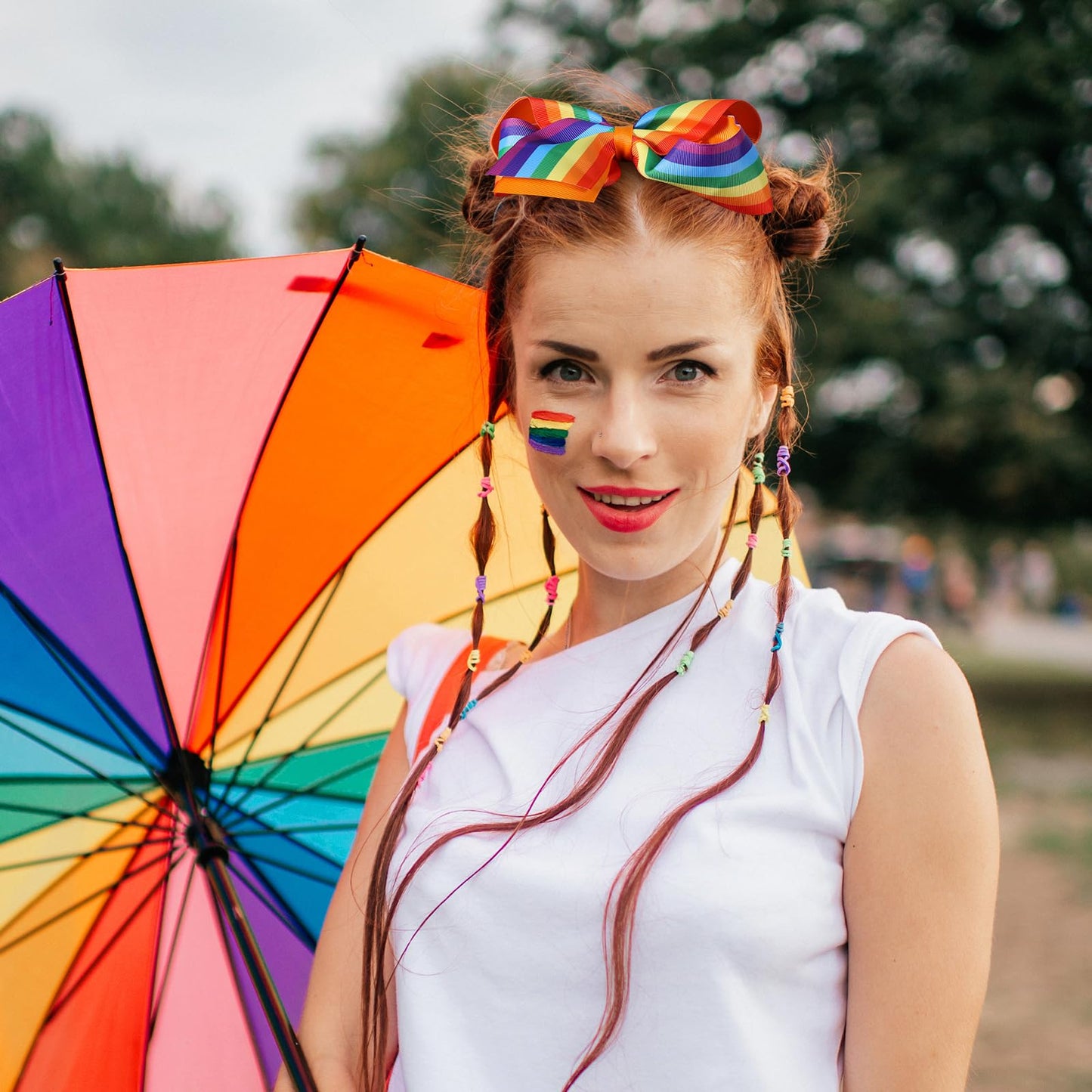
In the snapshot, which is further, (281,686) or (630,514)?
(281,686)

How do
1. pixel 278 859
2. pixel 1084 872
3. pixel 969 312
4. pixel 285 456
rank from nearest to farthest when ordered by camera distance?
pixel 285 456 < pixel 278 859 < pixel 1084 872 < pixel 969 312

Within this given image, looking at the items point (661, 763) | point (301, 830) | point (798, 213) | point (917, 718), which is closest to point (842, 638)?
point (917, 718)

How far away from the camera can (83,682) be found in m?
2.03

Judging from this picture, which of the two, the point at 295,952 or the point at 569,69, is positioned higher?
the point at 569,69

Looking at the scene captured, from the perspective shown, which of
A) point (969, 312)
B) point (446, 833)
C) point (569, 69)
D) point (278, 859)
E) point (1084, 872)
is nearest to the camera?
point (446, 833)

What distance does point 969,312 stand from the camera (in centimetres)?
1378

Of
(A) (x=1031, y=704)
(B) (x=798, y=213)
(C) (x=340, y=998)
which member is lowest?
(C) (x=340, y=998)

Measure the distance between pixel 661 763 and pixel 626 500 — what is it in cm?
36

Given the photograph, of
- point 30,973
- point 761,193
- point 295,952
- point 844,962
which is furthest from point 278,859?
point 761,193

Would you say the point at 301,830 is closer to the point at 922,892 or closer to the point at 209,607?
the point at 209,607

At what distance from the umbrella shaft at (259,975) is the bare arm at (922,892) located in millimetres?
803

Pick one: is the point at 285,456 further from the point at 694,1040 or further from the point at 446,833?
the point at 694,1040

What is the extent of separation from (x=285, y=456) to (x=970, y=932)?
136 centimetres

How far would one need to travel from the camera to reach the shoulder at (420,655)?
1.89 meters
